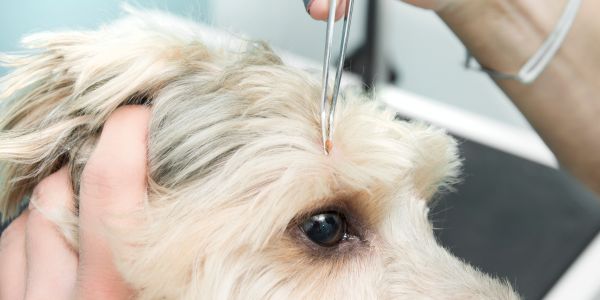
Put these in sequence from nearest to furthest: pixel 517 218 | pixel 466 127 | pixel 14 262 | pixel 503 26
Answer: pixel 503 26, pixel 14 262, pixel 517 218, pixel 466 127

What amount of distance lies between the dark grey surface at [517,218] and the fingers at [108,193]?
4.69ft

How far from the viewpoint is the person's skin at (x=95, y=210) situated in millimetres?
763

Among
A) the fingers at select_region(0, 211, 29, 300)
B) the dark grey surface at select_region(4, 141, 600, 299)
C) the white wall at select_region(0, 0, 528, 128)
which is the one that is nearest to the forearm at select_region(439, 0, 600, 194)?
the fingers at select_region(0, 211, 29, 300)

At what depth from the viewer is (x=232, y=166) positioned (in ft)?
2.45

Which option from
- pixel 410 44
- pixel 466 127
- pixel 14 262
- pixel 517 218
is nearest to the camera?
pixel 14 262

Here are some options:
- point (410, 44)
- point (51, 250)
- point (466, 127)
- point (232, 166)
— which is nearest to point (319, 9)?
point (232, 166)

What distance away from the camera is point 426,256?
0.89 meters

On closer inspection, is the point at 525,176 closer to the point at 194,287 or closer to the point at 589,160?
the point at 589,160

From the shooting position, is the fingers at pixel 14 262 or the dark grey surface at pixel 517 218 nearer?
the fingers at pixel 14 262

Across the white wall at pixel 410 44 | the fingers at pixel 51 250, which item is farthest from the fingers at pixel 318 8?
the white wall at pixel 410 44

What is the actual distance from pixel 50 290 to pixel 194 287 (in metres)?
0.24

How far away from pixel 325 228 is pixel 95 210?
29cm

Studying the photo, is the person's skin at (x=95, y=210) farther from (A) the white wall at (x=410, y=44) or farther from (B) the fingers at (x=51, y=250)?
(A) the white wall at (x=410, y=44)

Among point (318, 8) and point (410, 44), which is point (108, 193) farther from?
point (410, 44)
